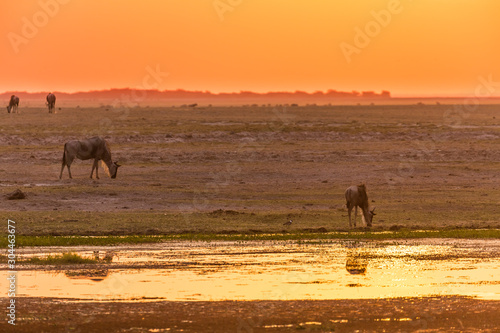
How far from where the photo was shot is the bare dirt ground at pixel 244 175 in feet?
102

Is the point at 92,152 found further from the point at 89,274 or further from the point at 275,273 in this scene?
the point at 275,273

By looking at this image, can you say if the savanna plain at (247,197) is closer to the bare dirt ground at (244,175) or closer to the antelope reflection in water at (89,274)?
the bare dirt ground at (244,175)

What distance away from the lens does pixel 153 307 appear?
55.1ft

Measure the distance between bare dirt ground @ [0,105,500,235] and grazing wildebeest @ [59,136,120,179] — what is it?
698mm

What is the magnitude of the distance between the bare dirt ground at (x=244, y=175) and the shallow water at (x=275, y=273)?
433cm

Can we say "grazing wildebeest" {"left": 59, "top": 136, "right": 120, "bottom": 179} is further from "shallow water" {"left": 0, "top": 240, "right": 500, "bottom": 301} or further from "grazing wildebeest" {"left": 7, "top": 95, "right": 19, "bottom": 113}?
"grazing wildebeest" {"left": 7, "top": 95, "right": 19, "bottom": 113}

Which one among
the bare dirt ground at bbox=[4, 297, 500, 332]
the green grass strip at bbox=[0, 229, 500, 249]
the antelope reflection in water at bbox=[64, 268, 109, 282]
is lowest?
the bare dirt ground at bbox=[4, 297, 500, 332]

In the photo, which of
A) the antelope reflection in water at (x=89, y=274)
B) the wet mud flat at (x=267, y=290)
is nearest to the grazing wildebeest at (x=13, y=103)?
Result: the wet mud flat at (x=267, y=290)

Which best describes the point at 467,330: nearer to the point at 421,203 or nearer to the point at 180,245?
the point at 180,245

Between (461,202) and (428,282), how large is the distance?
17.0 m

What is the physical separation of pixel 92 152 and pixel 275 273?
23.0 metres

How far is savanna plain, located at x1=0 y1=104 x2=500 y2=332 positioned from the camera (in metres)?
16.2
